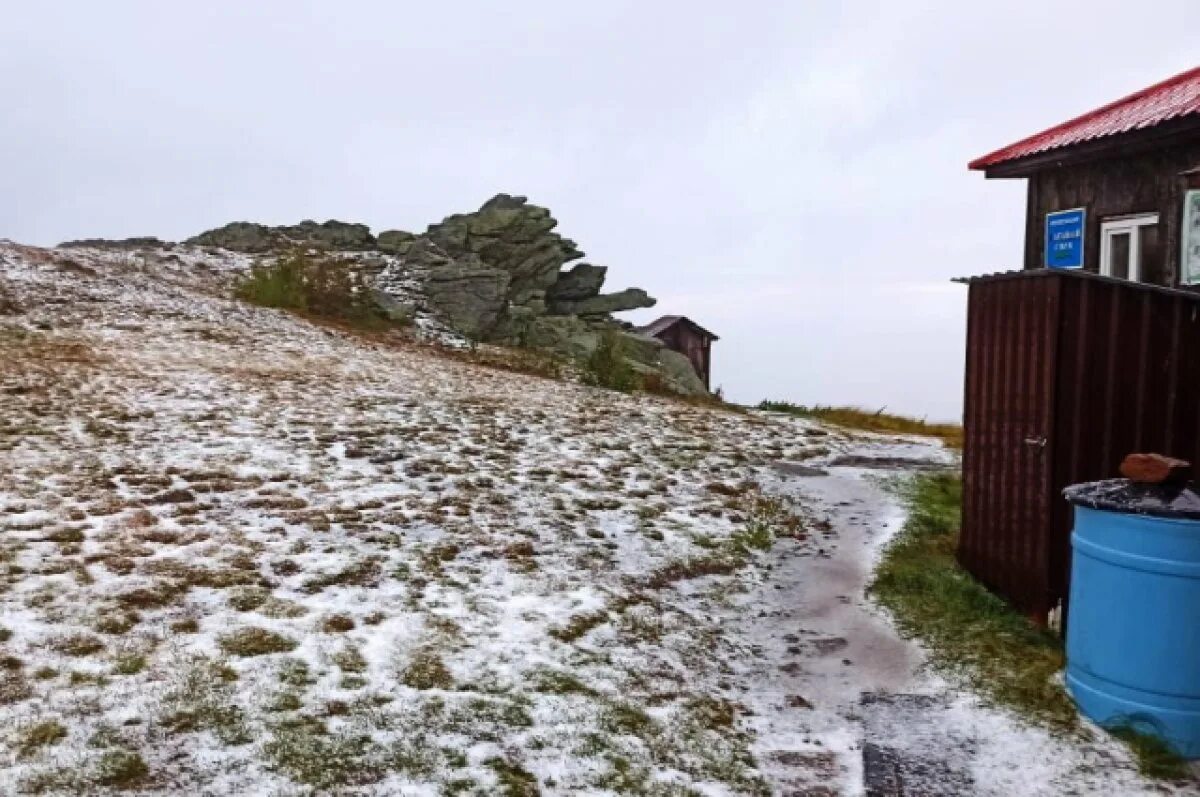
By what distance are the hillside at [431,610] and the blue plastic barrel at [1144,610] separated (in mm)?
428

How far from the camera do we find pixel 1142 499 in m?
5.14

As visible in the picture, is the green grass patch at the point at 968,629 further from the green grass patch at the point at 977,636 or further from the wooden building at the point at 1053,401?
the wooden building at the point at 1053,401

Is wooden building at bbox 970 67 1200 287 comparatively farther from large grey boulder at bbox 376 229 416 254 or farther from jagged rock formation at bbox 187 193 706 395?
large grey boulder at bbox 376 229 416 254

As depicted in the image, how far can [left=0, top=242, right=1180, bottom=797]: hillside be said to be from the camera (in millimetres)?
4805

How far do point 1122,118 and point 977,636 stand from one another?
850 cm

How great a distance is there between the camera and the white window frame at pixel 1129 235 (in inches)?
449

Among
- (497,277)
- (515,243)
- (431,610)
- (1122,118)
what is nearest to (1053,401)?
(431,610)

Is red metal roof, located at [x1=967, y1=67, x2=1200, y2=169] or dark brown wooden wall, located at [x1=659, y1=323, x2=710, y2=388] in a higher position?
red metal roof, located at [x1=967, y1=67, x2=1200, y2=169]

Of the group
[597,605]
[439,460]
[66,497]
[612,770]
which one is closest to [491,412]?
[439,460]

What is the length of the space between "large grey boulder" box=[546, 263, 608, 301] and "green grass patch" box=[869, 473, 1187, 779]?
2951cm

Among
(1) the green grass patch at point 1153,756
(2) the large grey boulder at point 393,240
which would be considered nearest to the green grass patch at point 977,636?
(1) the green grass patch at point 1153,756

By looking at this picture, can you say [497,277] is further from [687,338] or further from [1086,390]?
[1086,390]

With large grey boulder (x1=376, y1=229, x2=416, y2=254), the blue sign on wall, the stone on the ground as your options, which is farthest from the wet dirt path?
large grey boulder (x1=376, y1=229, x2=416, y2=254)

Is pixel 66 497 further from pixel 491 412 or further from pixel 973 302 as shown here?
pixel 973 302
